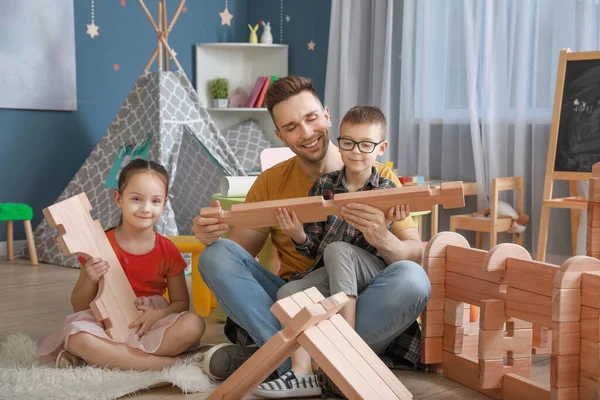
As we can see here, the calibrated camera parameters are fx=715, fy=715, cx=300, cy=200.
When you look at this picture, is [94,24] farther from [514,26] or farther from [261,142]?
[514,26]

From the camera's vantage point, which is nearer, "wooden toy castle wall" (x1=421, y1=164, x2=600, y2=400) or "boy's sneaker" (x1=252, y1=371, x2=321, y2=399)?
"wooden toy castle wall" (x1=421, y1=164, x2=600, y2=400)

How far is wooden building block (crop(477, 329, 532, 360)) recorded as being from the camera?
5.56ft

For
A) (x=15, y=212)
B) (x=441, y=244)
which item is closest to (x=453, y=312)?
(x=441, y=244)

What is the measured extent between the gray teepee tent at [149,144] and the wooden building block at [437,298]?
207 centimetres

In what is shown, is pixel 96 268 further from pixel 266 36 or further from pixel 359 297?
pixel 266 36

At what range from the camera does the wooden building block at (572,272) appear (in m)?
1.51

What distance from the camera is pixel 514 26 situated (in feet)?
12.1

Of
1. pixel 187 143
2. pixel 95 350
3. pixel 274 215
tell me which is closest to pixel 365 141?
pixel 274 215

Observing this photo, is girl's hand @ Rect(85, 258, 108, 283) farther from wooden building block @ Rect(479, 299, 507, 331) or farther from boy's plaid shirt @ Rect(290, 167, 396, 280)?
wooden building block @ Rect(479, 299, 507, 331)

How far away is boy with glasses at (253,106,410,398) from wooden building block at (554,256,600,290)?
380mm

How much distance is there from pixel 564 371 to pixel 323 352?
54 cm

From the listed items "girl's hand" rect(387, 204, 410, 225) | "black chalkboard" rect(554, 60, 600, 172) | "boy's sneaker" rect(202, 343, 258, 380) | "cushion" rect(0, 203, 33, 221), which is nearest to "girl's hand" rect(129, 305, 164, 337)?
"boy's sneaker" rect(202, 343, 258, 380)

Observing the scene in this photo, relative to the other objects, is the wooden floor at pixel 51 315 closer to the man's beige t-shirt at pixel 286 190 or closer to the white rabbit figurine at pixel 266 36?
the man's beige t-shirt at pixel 286 190

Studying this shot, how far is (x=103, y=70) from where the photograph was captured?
4582 mm
